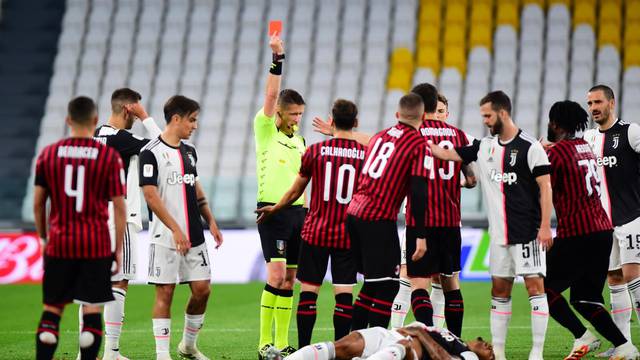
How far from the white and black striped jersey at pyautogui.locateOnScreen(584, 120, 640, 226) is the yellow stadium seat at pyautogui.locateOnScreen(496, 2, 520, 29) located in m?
13.5

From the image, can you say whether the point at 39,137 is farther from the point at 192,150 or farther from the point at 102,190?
the point at 102,190

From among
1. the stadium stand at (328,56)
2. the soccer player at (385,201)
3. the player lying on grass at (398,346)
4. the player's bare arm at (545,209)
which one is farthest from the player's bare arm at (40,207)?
the stadium stand at (328,56)

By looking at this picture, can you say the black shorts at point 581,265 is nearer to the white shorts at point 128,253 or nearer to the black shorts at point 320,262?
the black shorts at point 320,262

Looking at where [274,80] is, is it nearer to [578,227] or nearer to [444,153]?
[444,153]

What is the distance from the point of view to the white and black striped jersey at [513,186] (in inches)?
299

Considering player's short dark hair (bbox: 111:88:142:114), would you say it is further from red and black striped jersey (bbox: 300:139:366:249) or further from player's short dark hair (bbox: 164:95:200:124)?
red and black striped jersey (bbox: 300:139:366:249)

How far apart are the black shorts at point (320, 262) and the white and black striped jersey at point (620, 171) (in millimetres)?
2455

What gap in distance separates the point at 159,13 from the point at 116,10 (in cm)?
104

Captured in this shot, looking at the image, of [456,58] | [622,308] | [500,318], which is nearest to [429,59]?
[456,58]

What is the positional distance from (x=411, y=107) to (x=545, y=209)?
1.25 meters

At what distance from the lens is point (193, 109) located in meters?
7.74

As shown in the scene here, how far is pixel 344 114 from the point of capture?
7656mm

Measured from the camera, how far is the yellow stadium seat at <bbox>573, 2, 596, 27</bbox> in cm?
2144

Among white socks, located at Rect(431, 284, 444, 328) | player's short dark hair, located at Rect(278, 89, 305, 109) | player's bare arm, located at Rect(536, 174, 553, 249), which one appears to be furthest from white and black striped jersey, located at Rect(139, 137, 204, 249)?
player's bare arm, located at Rect(536, 174, 553, 249)
